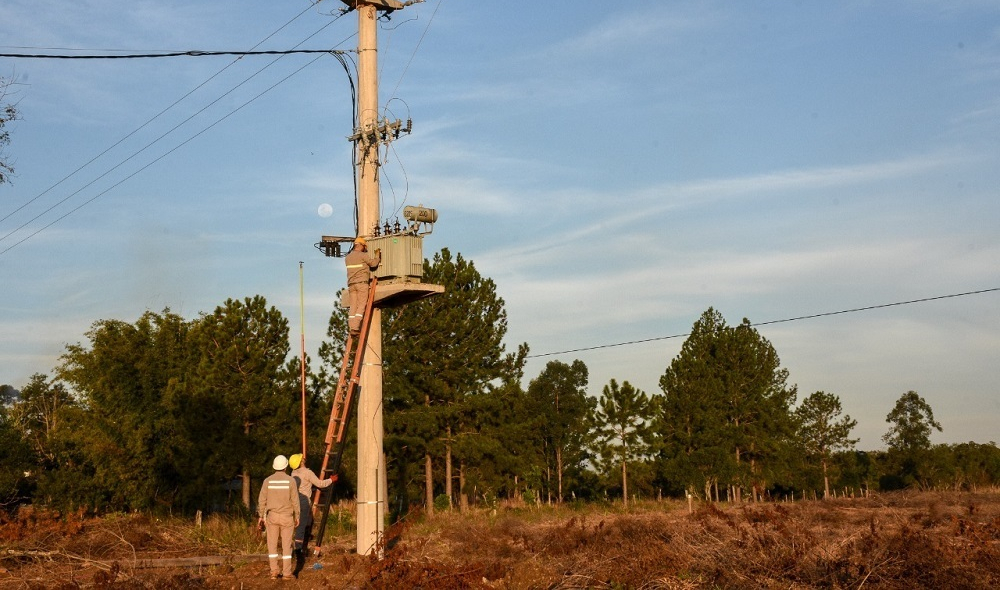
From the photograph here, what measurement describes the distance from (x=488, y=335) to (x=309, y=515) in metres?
25.0

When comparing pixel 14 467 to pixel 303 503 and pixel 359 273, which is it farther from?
pixel 359 273

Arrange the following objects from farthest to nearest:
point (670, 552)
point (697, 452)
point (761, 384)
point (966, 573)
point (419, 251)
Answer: point (761, 384) → point (697, 452) → point (419, 251) → point (670, 552) → point (966, 573)

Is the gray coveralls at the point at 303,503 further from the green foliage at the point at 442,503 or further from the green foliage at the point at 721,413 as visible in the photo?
the green foliage at the point at 721,413

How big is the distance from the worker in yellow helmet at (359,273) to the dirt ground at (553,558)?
11.7 feet

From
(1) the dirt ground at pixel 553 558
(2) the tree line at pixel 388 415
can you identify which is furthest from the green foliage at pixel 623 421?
(1) the dirt ground at pixel 553 558

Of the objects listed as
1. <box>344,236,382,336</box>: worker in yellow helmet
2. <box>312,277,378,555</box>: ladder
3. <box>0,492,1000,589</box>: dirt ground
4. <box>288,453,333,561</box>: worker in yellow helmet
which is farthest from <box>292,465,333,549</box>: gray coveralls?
<box>344,236,382,336</box>: worker in yellow helmet

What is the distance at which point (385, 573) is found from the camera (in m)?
13.6

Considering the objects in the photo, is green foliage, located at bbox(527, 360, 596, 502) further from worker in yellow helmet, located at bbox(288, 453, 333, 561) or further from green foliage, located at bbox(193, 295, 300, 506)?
worker in yellow helmet, located at bbox(288, 453, 333, 561)

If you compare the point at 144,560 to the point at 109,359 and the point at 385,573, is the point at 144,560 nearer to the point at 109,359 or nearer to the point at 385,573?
the point at 385,573

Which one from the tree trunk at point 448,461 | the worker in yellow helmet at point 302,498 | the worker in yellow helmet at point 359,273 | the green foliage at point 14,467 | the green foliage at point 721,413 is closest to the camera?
the worker in yellow helmet at point 302,498

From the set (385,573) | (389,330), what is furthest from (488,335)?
(385,573)

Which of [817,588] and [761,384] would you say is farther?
[761,384]

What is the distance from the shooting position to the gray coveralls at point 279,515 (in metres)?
14.5

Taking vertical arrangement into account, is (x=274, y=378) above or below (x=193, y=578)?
above
